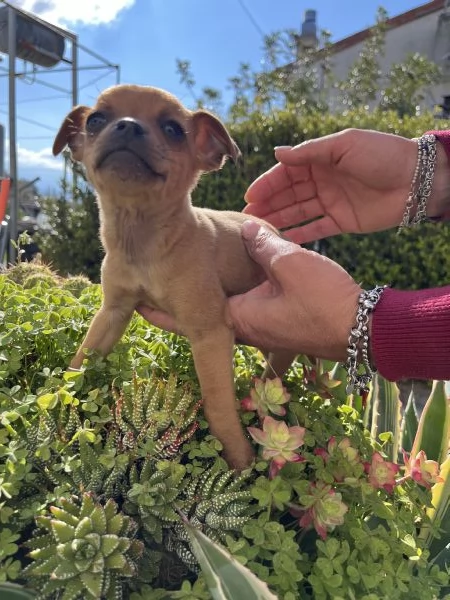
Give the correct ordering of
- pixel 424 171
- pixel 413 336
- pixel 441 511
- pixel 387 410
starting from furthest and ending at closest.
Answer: pixel 424 171, pixel 387 410, pixel 441 511, pixel 413 336

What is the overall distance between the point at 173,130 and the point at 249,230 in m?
0.40

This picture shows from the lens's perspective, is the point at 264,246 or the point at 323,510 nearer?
the point at 323,510

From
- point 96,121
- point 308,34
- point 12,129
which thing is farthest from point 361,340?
point 308,34

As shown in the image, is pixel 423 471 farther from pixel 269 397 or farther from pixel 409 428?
pixel 409 428

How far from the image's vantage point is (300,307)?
148cm

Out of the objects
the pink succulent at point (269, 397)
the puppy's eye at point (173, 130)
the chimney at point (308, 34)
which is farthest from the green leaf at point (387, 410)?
the chimney at point (308, 34)

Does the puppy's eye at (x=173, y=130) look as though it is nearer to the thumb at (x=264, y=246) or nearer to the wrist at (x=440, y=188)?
the thumb at (x=264, y=246)

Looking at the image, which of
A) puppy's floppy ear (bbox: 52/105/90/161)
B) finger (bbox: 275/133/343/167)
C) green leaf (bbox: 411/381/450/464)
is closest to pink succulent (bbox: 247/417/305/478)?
green leaf (bbox: 411/381/450/464)

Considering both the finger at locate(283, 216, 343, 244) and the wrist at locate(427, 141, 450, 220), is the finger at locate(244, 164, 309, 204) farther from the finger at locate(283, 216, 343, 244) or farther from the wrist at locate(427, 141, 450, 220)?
the wrist at locate(427, 141, 450, 220)

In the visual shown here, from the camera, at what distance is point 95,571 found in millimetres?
820

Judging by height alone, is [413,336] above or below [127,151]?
below

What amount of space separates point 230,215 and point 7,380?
0.94 meters

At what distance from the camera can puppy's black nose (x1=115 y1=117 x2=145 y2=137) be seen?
4.58ft

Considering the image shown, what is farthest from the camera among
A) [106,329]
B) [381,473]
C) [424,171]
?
[424,171]
